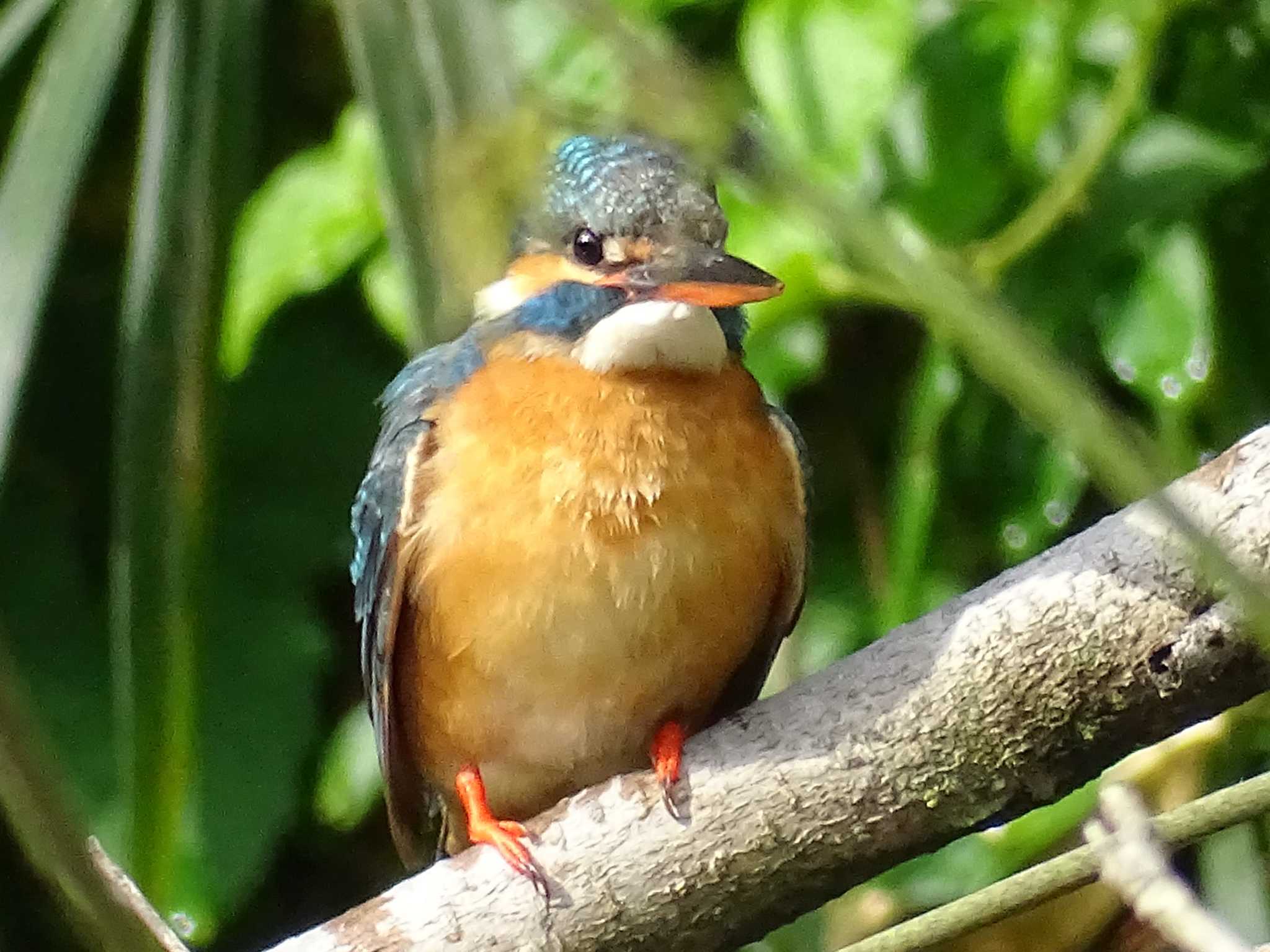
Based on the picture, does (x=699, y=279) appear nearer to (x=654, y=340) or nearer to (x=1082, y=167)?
(x=654, y=340)

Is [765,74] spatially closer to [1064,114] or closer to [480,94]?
[1064,114]

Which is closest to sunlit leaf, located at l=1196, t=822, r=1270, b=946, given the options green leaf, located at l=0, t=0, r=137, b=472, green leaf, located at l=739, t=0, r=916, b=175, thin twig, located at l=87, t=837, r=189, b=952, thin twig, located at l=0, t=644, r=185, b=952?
green leaf, located at l=739, t=0, r=916, b=175

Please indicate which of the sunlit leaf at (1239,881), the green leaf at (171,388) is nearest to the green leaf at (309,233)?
the green leaf at (171,388)

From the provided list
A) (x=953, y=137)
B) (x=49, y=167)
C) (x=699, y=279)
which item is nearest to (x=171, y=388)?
(x=49, y=167)

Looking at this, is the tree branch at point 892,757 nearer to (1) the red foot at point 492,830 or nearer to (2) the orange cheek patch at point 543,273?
(1) the red foot at point 492,830

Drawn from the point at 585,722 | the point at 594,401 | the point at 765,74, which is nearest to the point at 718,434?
the point at 594,401

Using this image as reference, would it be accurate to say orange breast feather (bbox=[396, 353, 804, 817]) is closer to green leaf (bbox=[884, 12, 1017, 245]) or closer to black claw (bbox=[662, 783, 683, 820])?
black claw (bbox=[662, 783, 683, 820])

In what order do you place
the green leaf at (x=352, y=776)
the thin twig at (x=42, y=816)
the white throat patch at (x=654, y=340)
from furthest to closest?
1. the green leaf at (x=352, y=776)
2. the white throat patch at (x=654, y=340)
3. the thin twig at (x=42, y=816)
